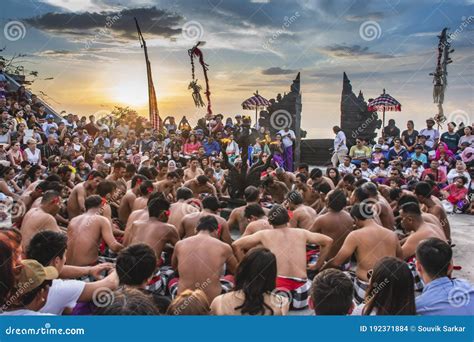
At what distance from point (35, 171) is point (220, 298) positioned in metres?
6.04

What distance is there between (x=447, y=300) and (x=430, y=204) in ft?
11.6

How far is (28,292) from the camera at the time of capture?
9.00 ft

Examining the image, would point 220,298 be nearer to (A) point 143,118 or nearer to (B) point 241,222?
(B) point 241,222

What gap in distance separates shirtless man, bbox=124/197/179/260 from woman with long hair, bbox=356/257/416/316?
2790 mm

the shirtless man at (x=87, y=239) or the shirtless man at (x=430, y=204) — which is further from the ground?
the shirtless man at (x=430, y=204)

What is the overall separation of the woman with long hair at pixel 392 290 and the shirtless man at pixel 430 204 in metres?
3.57

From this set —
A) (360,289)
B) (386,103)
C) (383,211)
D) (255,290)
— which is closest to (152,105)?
(386,103)

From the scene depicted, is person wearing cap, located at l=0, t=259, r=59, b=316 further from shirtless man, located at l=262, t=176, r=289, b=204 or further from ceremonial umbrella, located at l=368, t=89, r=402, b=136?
ceremonial umbrella, located at l=368, t=89, r=402, b=136

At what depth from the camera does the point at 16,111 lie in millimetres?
13258

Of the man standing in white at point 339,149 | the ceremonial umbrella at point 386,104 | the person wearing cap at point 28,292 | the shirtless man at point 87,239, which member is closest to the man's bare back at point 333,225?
the shirtless man at point 87,239

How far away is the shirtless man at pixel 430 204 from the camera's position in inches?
242

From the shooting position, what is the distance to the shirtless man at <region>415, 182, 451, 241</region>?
6.15 meters

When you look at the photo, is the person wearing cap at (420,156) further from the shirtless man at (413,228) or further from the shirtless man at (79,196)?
the shirtless man at (79,196)
